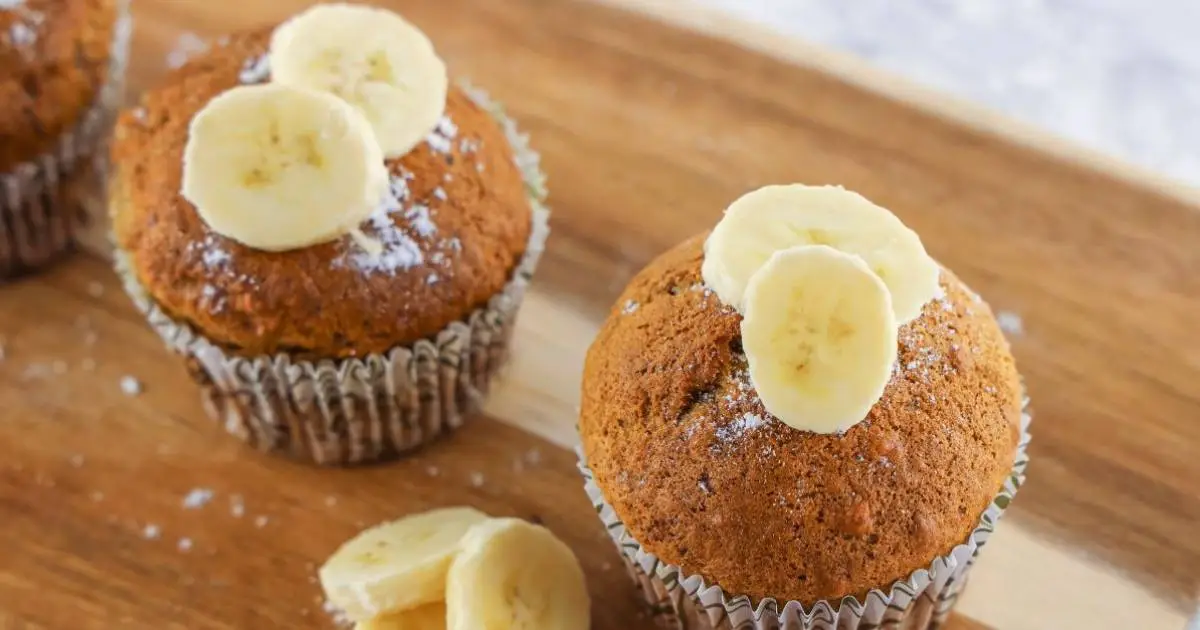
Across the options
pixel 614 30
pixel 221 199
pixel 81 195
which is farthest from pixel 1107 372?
pixel 81 195

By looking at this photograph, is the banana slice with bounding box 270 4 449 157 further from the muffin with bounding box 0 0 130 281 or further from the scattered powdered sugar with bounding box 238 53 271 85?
the muffin with bounding box 0 0 130 281

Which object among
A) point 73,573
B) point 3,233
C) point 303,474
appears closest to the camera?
point 73,573

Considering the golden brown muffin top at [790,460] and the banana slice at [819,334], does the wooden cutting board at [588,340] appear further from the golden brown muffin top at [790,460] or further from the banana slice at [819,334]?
the banana slice at [819,334]

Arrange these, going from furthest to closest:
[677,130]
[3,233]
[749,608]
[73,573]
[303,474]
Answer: [677,130]
[3,233]
[303,474]
[73,573]
[749,608]

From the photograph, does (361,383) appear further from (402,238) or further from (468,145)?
(468,145)

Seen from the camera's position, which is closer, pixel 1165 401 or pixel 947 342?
pixel 947 342

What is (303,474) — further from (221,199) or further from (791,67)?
(791,67)

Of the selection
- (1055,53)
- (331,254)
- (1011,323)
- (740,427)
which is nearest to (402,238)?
(331,254)
